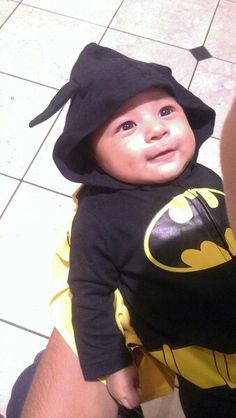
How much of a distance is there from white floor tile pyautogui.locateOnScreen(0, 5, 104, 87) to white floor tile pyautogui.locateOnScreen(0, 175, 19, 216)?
43cm

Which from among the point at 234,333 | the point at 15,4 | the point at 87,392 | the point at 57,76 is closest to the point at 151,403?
the point at 87,392

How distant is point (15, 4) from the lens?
1.73 meters

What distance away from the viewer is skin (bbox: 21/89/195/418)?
0.64 m

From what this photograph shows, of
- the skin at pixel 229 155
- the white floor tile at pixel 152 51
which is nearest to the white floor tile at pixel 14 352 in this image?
the skin at pixel 229 155

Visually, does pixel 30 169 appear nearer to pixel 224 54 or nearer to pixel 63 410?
pixel 63 410

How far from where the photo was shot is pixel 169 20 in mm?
1767

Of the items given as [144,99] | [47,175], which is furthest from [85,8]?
[144,99]

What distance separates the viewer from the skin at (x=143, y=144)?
635mm

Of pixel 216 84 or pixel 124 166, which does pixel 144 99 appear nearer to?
pixel 124 166

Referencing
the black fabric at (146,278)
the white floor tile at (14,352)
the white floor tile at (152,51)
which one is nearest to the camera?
the black fabric at (146,278)

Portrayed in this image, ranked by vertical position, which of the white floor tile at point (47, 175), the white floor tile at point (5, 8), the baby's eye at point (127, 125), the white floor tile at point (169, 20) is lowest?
the white floor tile at point (47, 175)

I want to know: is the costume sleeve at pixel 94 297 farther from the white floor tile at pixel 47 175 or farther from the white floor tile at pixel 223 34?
the white floor tile at pixel 223 34

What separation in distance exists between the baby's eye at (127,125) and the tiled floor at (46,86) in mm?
584

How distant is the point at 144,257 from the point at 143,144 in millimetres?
168
